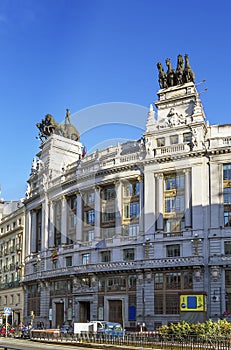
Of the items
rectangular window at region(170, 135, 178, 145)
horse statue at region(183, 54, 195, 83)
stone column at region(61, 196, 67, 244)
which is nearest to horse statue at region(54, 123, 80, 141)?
stone column at region(61, 196, 67, 244)

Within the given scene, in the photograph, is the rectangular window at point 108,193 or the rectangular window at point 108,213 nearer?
the rectangular window at point 108,213

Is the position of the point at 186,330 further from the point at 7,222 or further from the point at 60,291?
the point at 7,222

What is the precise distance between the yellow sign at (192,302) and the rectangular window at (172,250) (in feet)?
51.6

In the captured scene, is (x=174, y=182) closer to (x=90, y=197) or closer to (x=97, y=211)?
(x=97, y=211)

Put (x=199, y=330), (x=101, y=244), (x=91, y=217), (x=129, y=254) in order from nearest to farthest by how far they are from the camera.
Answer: (x=199, y=330)
(x=129, y=254)
(x=101, y=244)
(x=91, y=217)

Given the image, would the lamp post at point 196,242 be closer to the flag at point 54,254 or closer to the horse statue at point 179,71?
the horse statue at point 179,71

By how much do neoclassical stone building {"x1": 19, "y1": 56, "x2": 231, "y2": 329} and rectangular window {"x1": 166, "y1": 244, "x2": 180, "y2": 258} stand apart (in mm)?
146

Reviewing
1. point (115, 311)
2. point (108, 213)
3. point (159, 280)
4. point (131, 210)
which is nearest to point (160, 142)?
point (131, 210)

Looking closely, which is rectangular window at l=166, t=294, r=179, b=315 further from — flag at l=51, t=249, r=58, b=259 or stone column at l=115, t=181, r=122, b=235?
flag at l=51, t=249, r=58, b=259

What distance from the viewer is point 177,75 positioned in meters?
85.4

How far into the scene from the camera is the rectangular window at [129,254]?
3182 inches

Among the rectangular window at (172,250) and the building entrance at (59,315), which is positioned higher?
the rectangular window at (172,250)

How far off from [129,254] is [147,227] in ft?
17.1

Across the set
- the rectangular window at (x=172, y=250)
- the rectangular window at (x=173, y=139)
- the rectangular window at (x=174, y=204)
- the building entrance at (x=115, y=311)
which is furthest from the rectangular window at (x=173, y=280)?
the rectangular window at (x=173, y=139)
